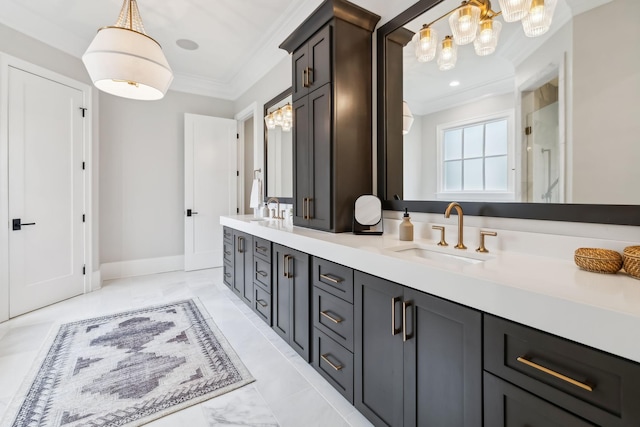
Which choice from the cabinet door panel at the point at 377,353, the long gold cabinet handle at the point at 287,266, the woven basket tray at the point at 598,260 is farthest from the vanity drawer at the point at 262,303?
the woven basket tray at the point at 598,260

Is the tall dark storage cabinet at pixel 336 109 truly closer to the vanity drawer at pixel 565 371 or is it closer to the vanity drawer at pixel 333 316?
the vanity drawer at pixel 333 316

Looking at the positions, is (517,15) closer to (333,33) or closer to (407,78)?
(407,78)

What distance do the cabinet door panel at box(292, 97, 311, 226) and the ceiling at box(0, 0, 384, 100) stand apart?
3.07 ft

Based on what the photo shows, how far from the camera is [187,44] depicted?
11.5 ft

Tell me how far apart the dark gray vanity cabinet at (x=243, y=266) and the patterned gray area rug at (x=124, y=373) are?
0.48 m

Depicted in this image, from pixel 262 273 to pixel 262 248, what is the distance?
23 cm

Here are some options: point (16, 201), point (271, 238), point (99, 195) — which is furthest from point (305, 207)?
point (99, 195)

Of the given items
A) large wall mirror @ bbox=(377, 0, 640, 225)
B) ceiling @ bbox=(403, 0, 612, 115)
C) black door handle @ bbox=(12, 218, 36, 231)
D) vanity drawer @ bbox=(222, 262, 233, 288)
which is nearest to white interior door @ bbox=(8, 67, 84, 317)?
black door handle @ bbox=(12, 218, 36, 231)

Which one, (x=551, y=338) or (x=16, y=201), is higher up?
(x=16, y=201)

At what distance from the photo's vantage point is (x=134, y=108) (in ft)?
13.7

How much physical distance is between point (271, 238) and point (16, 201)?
2.66 metres

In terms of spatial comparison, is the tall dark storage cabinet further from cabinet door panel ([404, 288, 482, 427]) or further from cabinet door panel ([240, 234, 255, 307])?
cabinet door panel ([404, 288, 482, 427])

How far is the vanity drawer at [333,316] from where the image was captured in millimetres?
1581

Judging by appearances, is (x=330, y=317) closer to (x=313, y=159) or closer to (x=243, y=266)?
(x=313, y=159)
